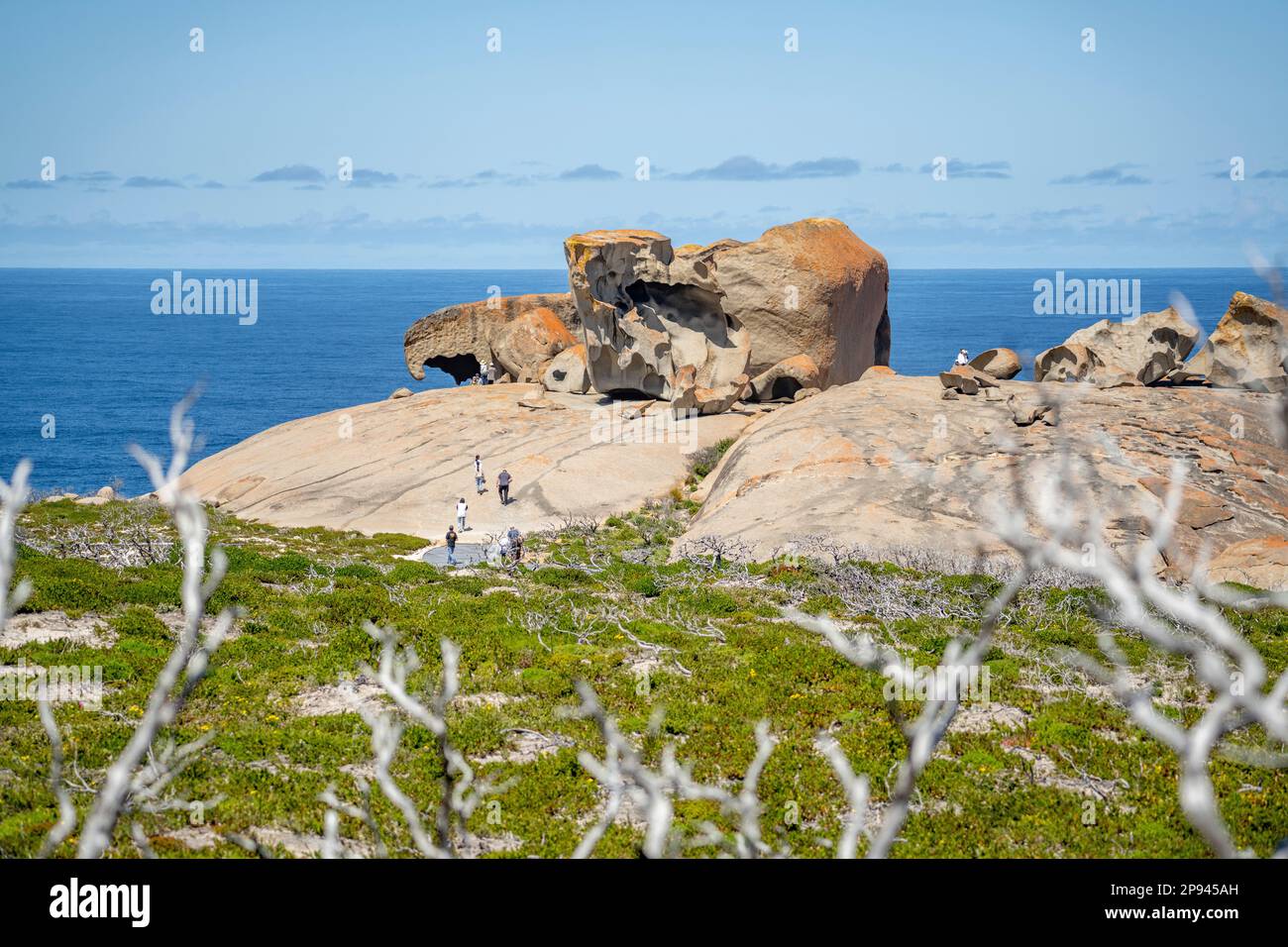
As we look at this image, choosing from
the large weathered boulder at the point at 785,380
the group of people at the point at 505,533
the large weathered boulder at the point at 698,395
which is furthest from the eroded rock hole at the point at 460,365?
the group of people at the point at 505,533

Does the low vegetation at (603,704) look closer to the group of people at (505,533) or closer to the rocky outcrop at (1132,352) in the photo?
the group of people at (505,533)

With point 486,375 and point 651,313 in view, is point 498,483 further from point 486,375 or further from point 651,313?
point 486,375

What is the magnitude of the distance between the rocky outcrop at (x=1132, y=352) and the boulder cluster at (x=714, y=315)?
10.2 meters

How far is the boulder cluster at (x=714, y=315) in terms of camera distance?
46.6 meters

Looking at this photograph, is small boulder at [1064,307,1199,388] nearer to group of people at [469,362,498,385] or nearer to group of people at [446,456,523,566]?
group of people at [446,456,523,566]

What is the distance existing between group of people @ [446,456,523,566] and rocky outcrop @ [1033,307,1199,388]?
19689mm

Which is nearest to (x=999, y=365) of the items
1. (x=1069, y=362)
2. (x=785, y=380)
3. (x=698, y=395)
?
(x=1069, y=362)

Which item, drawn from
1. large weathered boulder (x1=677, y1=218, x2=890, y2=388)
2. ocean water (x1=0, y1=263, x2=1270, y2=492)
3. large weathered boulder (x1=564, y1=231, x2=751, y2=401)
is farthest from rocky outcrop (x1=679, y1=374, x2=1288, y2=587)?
ocean water (x1=0, y1=263, x2=1270, y2=492)

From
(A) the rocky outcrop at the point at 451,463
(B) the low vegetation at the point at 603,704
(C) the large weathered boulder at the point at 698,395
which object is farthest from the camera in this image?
(C) the large weathered boulder at the point at 698,395

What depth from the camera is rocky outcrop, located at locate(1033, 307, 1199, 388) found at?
40.7 m

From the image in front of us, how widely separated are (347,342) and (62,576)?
17652cm

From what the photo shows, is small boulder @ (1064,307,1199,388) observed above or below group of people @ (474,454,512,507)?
above

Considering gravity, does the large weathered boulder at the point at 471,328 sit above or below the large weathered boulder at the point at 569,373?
above
